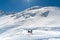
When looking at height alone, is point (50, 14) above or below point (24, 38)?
above

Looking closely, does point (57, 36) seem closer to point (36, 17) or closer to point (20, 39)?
point (20, 39)

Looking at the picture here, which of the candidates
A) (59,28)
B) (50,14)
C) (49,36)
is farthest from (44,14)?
(49,36)

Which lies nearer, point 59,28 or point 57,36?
point 57,36

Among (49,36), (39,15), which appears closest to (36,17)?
(39,15)

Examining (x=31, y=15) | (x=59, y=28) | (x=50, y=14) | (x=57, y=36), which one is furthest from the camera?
(x=31, y=15)

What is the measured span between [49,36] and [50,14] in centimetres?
1370

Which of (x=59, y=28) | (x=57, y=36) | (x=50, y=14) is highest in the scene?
(x=50, y=14)

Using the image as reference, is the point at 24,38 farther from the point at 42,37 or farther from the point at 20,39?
the point at 42,37

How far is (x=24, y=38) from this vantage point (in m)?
19.2

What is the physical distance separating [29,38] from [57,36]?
315 centimetres

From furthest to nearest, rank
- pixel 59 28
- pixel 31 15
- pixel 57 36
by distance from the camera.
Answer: pixel 31 15 < pixel 59 28 < pixel 57 36

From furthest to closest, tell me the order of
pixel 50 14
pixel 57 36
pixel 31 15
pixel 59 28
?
pixel 31 15 < pixel 50 14 < pixel 59 28 < pixel 57 36

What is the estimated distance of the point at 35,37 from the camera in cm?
1923

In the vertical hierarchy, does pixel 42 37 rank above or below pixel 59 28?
below
